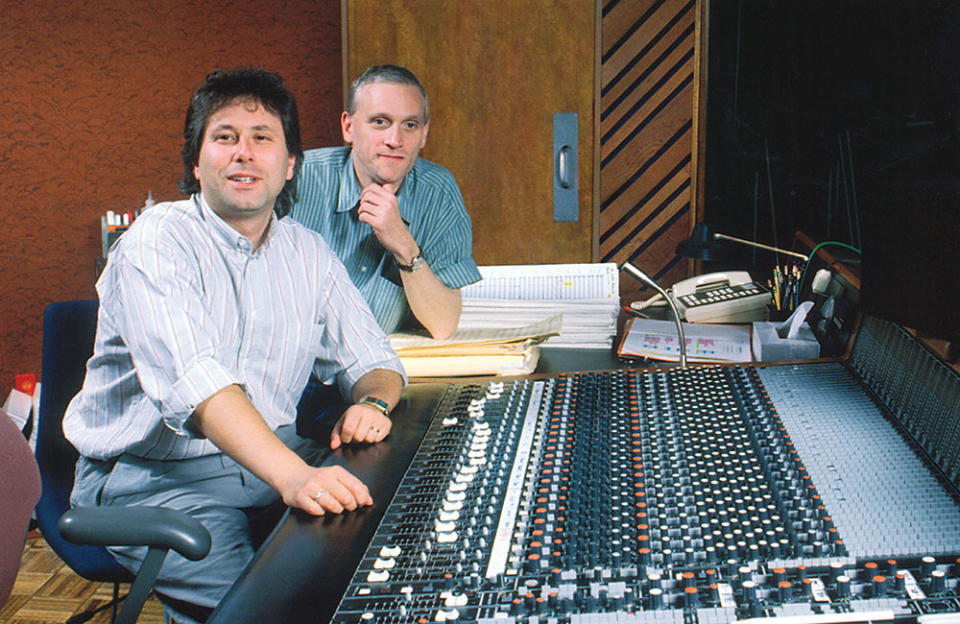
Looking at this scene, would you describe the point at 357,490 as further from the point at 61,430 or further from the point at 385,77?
the point at 385,77

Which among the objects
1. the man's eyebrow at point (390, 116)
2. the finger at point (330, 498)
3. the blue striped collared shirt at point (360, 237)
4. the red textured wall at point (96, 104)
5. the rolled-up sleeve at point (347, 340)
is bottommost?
the finger at point (330, 498)

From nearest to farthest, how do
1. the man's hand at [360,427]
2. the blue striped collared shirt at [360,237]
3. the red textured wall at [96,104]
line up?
the man's hand at [360,427] → the blue striped collared shirt at [360,237] → the red textured wall at [96,104]

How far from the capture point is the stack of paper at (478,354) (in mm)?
1588

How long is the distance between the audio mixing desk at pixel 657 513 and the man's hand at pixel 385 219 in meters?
0.64

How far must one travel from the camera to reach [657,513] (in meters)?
0.89

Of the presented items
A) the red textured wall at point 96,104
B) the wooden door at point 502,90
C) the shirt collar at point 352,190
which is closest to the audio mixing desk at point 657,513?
the shirt collar at point 352,190

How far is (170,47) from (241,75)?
258cm

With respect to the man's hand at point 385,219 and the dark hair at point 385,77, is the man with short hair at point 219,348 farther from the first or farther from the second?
the dark hair at point 385,77

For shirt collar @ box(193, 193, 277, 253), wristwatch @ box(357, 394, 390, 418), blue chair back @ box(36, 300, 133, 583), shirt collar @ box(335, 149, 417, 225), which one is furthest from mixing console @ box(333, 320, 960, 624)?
blue chair back @ box(36, 300, 133, 583)

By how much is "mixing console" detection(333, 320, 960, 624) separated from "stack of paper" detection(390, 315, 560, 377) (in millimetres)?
270

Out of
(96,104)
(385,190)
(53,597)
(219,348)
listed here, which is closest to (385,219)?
(385,190)

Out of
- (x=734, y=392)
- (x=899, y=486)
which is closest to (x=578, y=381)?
(x=734, y=392)

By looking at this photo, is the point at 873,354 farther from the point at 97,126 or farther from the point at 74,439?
the point at 97,126

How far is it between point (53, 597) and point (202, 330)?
66.7 inches
